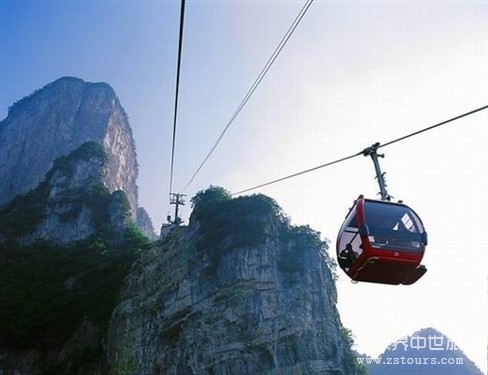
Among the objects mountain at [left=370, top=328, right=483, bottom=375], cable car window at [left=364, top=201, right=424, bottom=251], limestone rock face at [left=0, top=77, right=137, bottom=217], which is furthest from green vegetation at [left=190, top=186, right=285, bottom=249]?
mountain at [left=370, top=328, right=483, bottom=375]

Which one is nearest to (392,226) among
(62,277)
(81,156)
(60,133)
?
(62,277)

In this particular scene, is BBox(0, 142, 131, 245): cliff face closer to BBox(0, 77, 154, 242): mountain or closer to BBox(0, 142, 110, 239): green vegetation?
BBox(0, 142, 110, 239): green vegetation

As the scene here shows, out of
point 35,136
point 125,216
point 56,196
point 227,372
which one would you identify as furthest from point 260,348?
point 35,136

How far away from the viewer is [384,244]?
747cm

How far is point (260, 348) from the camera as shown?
2544 cm

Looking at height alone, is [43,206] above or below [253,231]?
above

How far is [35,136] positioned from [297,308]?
187 ft

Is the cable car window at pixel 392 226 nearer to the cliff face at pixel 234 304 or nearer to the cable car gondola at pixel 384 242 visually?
the cable car gondola at pixel 384 242

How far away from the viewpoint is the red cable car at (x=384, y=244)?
745 centimetres

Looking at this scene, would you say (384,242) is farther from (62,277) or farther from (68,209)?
(68,209)

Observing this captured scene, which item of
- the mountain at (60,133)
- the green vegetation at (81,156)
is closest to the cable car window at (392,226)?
the green vegetation at (81,156)

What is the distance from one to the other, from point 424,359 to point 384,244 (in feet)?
382

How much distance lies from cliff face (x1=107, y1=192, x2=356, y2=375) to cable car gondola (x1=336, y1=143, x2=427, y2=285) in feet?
61.2

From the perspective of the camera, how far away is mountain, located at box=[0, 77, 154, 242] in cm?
6519
